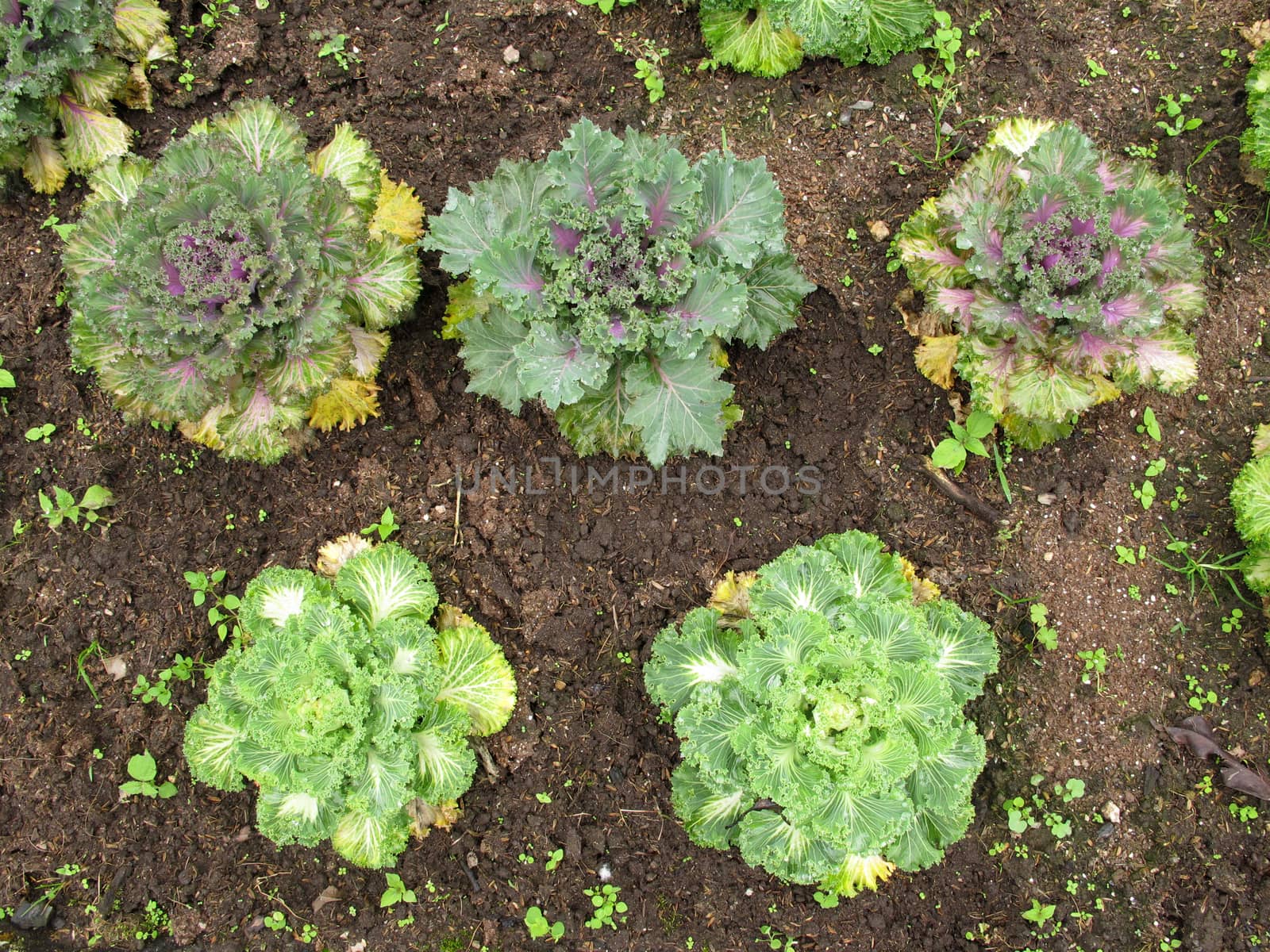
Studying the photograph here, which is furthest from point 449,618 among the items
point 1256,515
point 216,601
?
point 1256,515

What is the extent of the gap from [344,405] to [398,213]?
1.14 metres

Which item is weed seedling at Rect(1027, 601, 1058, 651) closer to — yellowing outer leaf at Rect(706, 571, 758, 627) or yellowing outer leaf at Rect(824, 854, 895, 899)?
yellowing outer leaf at Rect(824, 854, 895, 899)

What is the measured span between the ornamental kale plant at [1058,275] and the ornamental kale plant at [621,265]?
1122 mm

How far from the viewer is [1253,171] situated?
5.34 m

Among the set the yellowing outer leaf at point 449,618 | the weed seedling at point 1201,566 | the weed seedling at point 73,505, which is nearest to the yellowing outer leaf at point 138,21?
the weed seedling at point 73,505

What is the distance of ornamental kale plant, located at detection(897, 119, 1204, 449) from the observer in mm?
4461

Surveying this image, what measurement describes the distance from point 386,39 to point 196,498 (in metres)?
3.08

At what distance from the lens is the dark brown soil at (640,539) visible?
5047mm

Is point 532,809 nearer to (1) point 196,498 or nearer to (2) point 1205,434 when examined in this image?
(1) point 196,498

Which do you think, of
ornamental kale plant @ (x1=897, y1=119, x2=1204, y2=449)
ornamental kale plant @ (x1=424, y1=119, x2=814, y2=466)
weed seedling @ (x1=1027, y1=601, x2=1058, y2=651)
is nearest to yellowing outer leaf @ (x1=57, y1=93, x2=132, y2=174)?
ornamental kale plant @ (x1=424, y1=119, x2=814, y2=466)

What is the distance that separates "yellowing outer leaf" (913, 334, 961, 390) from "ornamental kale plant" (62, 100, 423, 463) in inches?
114

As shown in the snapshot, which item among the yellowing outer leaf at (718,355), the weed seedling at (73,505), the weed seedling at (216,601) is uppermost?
the yellowing outer leaf at (718,355)

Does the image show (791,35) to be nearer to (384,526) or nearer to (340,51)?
(340,51)

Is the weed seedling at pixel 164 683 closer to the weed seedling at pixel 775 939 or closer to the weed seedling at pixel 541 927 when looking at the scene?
the weed seedling at pixel 541 927
